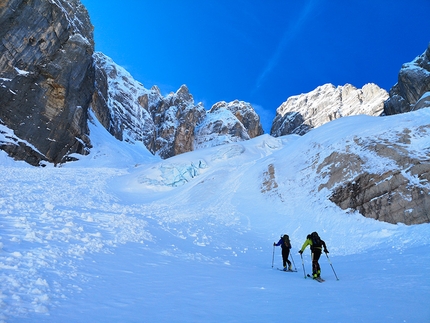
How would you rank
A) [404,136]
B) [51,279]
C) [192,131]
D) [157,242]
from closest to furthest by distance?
1. [51,279]
2. [157,242]
3. [404,136]
4. [192,131]

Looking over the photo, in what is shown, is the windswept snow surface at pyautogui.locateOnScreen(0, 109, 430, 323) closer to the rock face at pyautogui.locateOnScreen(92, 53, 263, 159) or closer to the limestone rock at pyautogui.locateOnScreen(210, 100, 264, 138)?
the rock face at pyautogui.locateOnScreen(92, 53, 263, 159)

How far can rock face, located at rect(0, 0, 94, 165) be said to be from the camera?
42844 millimetres

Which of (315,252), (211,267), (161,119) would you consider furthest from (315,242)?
(161,119)

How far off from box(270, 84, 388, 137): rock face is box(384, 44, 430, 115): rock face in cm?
5972

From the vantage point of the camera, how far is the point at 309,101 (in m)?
164

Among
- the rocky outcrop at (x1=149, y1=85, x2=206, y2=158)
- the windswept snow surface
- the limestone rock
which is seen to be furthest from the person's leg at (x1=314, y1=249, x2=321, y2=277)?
the limestone rock

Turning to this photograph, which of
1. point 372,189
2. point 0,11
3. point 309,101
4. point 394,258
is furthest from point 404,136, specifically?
point 309,101

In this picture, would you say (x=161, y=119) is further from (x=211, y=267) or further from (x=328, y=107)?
(x=211, y=267)

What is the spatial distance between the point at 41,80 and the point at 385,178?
5229cm

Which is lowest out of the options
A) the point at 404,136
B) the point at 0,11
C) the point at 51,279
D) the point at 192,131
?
the point at 51,279

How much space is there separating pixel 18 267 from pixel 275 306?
192 inches

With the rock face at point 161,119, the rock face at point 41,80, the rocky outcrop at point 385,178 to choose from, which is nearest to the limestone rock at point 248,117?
the rock face at point 161,119

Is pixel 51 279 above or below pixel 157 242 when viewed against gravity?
below

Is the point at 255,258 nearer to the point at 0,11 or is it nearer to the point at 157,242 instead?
the point at 157,242
